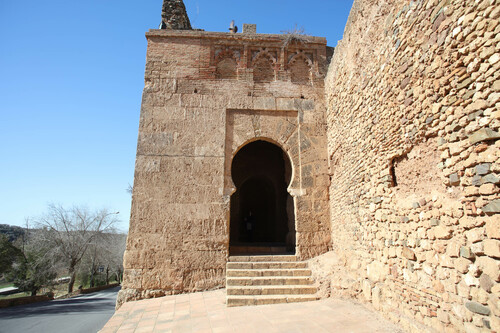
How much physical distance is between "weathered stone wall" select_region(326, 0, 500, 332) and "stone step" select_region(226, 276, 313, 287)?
71cm

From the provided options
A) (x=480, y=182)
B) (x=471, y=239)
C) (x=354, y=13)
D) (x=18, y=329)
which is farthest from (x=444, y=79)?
(x=18, y=329)

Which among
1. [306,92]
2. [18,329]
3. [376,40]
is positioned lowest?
[18,329]

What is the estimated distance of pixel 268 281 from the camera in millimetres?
5316

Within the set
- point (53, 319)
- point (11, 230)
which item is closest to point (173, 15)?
point (53, 319)

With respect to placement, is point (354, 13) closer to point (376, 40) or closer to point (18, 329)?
point (376, 40)

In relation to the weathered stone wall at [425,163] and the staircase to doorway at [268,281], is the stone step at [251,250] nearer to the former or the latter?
the staircase to doorway at [268,281]

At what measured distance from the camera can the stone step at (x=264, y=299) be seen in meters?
4.80

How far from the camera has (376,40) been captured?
4484 millimetres

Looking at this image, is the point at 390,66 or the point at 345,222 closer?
the point at 390,66

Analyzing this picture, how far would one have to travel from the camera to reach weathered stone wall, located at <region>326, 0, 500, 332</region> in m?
2.42

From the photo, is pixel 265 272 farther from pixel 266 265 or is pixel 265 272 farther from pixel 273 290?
pixel 273 290

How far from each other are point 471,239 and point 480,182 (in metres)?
0.52

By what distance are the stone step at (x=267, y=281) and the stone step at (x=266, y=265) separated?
39 cm

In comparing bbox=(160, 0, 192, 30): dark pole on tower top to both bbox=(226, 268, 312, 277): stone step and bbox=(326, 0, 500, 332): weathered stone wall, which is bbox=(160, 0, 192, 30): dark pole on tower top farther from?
bbox=(226, 268, 312, 277): stone step
